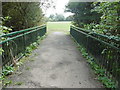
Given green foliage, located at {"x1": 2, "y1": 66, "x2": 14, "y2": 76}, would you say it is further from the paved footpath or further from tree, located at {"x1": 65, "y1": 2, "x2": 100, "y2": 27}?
tree, located at {"x1": 65, "y1": 2, "x2": 100, "y2": 27}

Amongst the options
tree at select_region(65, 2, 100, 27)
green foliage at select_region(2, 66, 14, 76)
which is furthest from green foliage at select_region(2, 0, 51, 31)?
green foliage at select_region(2, 66, 14, 76)

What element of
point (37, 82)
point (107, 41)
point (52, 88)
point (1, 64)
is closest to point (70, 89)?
point (52, 88)

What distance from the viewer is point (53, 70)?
116 inches

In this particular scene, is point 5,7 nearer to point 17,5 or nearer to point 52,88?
point 17,5

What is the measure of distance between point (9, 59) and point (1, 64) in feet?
1.20

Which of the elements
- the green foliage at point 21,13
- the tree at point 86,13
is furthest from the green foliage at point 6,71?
the tree at point 86,13

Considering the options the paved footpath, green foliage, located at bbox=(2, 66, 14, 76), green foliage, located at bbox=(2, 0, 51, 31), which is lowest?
the paved footpath

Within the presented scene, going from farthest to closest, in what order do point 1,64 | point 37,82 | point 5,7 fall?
point 5,7
point 1,64
point 37,82

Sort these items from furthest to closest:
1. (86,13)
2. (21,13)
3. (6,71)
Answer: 1. (86,13)
2. (21,13)
3. (6,71)

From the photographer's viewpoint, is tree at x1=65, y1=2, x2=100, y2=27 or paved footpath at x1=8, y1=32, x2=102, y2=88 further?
tree at x1=65, y1=2, x2=100, y2=27

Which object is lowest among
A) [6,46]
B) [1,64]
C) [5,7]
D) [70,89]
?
[70,89]

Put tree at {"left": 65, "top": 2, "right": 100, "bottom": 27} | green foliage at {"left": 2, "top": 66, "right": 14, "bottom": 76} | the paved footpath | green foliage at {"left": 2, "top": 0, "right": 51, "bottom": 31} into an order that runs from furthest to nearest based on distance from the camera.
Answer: tree at {"left": 65, "top": 2, "right": 100, "bottom": 27}
green foliage at {"left": 2, "top": 0, "right": 51, "bottom": 31}
green foliage at {"left": 2, "top": 66, "right": 14, "bottom": 76}
the paved footpath

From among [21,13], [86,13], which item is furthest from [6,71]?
[86,13]

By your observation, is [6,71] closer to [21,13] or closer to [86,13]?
[21,13]
